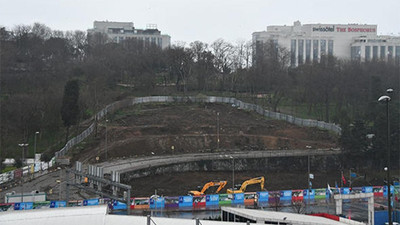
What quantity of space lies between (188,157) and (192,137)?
20.4 feet

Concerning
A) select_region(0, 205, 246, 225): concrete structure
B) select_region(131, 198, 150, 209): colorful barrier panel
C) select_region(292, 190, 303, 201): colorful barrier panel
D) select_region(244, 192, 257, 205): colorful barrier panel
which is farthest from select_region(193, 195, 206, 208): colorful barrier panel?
select_region(0, 205, 246, 225): concrete structure

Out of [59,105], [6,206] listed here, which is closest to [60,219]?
[6,206]

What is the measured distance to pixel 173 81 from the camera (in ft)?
278

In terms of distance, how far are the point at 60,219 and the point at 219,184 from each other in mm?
24133

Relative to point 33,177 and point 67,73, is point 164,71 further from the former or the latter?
point 33,177

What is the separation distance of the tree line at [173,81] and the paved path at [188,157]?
15.1ft

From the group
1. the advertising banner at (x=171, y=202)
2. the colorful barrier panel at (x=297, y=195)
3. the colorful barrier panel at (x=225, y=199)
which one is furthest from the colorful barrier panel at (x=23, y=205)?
the colorful barrier panel at (x=297, y=195)

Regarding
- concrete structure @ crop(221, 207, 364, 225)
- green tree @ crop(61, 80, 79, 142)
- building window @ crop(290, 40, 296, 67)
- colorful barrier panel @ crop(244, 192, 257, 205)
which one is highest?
building window @ crop(290, 40, 296, 67)

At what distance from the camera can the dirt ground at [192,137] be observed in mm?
46812

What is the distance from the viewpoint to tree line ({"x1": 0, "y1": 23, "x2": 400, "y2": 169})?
53.8 metres

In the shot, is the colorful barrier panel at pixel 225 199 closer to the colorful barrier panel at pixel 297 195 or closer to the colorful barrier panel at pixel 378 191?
the colorful barrier panel at pixel 297 195

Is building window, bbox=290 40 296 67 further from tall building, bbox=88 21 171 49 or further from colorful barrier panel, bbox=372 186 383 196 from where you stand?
colorful barrier panel, bbox=372 186 383 196

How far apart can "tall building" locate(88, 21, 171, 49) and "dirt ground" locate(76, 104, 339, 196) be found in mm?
55485

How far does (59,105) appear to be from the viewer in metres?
56.9
